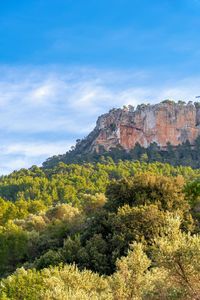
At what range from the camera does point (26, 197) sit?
85188 millimetres

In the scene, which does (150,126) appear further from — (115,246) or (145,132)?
(115,246)

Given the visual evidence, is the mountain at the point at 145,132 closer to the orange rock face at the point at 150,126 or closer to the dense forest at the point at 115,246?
the orange rock face at the point at 150,126

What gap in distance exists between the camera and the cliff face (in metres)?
136

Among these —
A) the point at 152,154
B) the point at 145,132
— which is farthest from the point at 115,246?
the point at 145,132

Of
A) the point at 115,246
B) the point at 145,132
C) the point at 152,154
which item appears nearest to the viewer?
the point at 115,246

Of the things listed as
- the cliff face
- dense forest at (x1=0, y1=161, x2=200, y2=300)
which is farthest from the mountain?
dense forest at (x1=0, y1=161, x2=200, y2=300)

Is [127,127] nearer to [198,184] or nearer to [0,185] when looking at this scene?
[0,185]

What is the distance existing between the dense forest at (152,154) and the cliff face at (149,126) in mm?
1959

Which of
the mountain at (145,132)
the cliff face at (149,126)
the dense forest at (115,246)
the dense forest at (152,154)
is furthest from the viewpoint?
the cliff face at (149,126)

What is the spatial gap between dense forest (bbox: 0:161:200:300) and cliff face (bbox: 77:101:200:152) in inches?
2992

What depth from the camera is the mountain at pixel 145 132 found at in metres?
132

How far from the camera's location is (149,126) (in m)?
138

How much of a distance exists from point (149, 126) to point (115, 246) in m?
108

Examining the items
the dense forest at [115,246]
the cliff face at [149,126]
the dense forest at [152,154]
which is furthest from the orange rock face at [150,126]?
the dense forest at [115,246]
